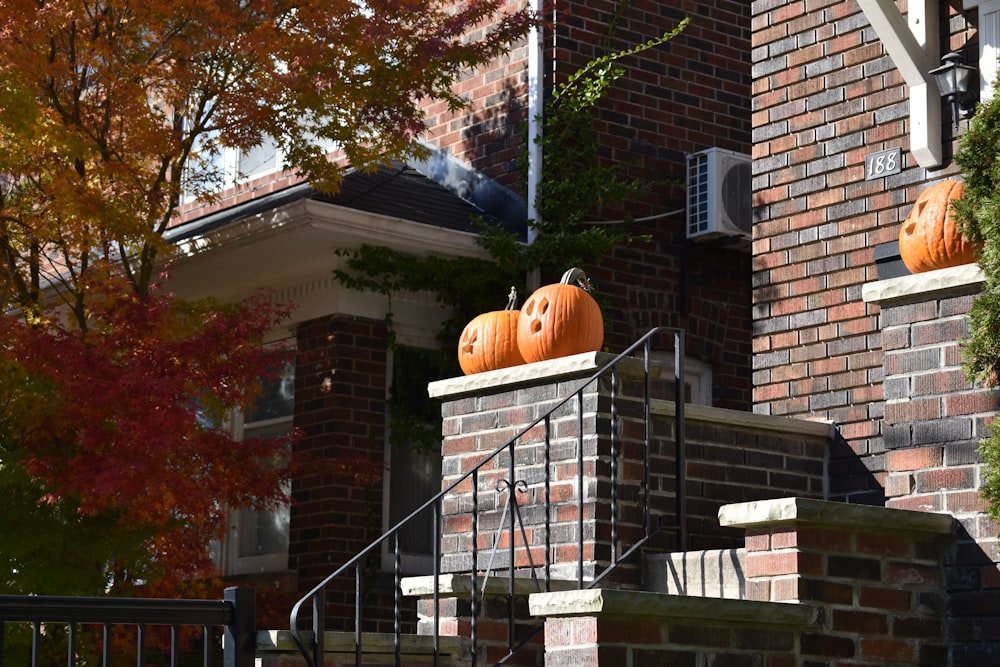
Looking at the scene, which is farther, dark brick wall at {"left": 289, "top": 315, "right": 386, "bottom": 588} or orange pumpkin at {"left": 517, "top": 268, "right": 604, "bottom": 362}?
dark brick wall at {"left": 289, "top": 315, "right": 386, "bottom": 588}

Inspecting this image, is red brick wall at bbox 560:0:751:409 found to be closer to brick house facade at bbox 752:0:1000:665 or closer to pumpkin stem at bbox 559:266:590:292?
brick house facade at bbox 752:0:1000:665

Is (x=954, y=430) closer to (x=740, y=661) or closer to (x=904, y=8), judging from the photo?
(x=740, y=661)

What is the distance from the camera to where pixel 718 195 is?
1178cm

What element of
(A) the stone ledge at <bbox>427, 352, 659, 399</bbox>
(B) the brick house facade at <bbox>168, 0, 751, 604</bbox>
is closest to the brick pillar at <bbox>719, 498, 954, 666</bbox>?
(A) the stone ledge at <bbox>427, 352, 659, 399</bbox>

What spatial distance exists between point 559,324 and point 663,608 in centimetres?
229

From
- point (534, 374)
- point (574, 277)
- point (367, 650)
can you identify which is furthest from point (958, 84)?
point (367, 650)

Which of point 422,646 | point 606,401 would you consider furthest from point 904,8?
point 422,646

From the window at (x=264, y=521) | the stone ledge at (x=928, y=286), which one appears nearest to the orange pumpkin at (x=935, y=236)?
the stone ledge at (x=928, y=286)

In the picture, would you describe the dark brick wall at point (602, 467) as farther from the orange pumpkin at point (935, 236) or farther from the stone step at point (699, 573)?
the orange pumpkin at point (935, 236)

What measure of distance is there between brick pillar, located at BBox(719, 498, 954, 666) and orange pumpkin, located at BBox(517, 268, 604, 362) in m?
1.69

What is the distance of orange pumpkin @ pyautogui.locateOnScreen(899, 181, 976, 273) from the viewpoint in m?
6.57

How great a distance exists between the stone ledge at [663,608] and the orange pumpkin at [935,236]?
5.59 feet

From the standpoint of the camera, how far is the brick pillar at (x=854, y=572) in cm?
590

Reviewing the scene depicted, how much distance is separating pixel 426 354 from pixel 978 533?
5.96 meters
